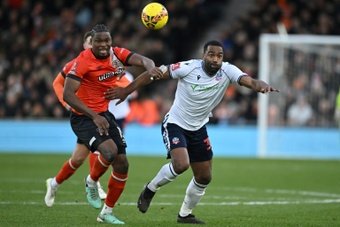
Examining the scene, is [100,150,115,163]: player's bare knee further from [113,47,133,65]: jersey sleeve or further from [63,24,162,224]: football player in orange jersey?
[113,47,133,65]: jersey sleeve

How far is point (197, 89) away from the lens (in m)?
11.3

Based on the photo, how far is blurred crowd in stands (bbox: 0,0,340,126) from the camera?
90.5ft

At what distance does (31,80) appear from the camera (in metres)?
28.6

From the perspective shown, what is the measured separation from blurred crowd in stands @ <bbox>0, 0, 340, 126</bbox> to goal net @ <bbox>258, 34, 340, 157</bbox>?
0.12 m

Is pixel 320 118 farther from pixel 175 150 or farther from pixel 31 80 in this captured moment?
pixel 175 150

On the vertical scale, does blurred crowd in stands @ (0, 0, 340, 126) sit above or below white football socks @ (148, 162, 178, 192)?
below

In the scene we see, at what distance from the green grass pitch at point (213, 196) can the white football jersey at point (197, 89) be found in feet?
4.40

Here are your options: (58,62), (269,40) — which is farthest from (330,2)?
(58,62)

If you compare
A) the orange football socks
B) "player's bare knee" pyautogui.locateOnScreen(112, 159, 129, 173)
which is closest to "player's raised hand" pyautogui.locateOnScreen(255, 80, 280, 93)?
"player's bare knee" pyautogui.locateOnScreen(112, 159, 129, 173)

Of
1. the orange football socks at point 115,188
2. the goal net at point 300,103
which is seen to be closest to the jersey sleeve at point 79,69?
the orange football socks at point 115,188

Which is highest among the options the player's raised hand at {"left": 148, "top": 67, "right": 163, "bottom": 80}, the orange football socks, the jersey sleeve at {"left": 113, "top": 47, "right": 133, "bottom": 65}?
the jersey sleeve at {"left": 113, "top": 47, "right": 133, "bottom": 65}

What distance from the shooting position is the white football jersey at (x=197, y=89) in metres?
11.3

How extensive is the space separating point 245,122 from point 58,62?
6938mm

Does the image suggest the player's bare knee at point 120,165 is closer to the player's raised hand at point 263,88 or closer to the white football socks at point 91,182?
the white football socks at point 91,182
